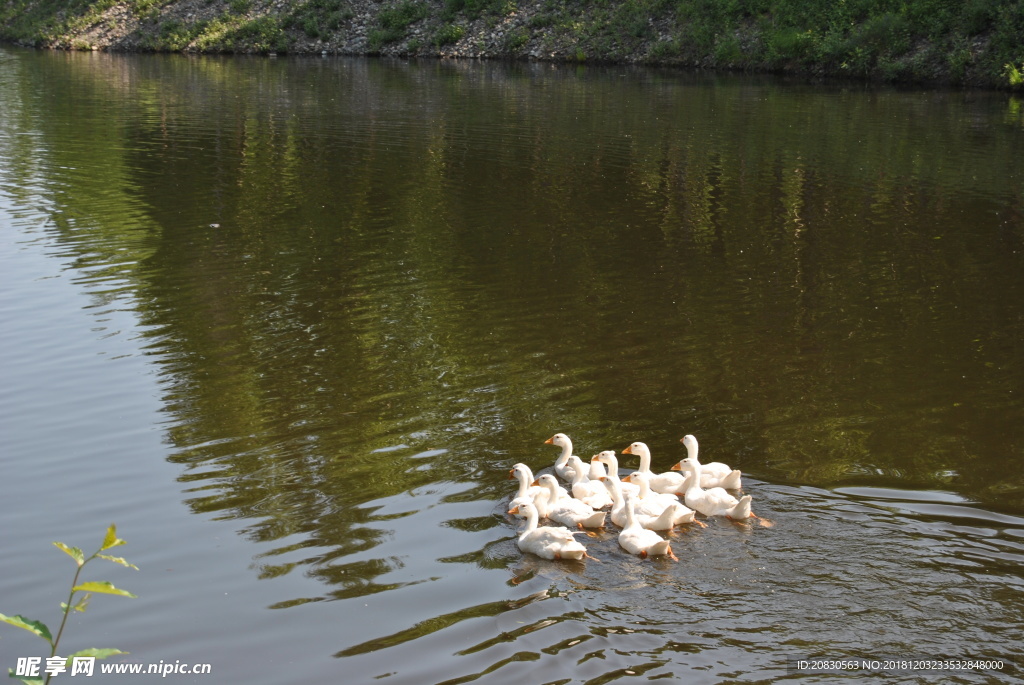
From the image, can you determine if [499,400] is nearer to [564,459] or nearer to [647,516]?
[564,459]

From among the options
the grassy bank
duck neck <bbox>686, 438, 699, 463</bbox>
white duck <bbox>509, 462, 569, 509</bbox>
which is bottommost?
white duck <bbox>509, 462, 569, 509</bbox>

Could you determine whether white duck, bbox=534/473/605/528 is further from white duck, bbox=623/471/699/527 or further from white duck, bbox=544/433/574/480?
white duck, bbox=544/433/574/480

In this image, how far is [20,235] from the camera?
19719mm

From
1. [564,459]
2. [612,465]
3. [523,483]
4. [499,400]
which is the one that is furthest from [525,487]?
[499,400]

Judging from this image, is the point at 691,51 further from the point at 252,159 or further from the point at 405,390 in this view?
the point at 405,390

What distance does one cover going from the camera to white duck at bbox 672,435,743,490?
969cm

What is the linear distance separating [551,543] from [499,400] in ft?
11.8

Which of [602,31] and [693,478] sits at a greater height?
[602,31]

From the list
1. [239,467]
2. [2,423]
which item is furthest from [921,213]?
[2,423]

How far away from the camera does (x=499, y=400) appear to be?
12172 mm

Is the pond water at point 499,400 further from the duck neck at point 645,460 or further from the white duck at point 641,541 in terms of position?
the duck neck at point 645,460

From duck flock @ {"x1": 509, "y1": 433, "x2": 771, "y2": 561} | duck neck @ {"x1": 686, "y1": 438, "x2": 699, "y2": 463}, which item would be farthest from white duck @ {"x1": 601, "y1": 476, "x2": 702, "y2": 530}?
duck neck @ {"x1": 686, "y1": 438, "x2": 699, "y2": 463}

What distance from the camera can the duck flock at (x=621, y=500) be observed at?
28.9 ft

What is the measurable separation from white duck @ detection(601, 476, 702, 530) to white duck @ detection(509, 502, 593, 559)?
484mm
